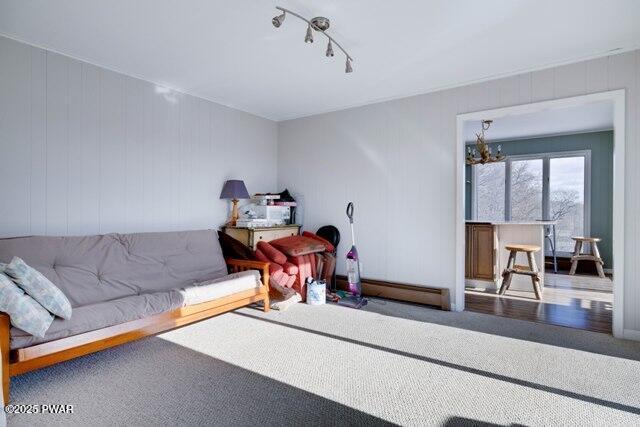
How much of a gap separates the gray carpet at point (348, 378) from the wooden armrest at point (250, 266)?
55cm

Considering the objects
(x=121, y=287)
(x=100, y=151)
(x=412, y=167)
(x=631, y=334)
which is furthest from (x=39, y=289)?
(x=631, y=334)

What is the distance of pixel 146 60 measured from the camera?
329 cm

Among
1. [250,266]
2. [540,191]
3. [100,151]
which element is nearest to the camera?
[100,151]

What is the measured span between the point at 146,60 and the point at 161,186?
1.28m

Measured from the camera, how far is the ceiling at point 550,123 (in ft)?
17.1

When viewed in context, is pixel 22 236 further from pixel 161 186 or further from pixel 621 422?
pixel 621 422

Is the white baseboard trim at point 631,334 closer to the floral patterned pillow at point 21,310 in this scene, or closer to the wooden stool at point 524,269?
the wooden stool at point 524,269

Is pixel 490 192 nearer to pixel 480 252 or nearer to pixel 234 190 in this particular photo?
pixel 480 252

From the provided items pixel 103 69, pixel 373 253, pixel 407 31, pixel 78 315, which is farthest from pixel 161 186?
pixel 407 31

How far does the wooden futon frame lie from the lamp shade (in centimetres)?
135

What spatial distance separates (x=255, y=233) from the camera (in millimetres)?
4309

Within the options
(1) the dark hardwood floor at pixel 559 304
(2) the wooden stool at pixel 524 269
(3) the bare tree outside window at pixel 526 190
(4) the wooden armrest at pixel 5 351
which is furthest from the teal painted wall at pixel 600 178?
(4) the wooden armrest at pixel 5 351

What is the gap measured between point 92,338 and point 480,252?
15.2 feet

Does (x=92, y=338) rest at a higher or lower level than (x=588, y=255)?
lower
